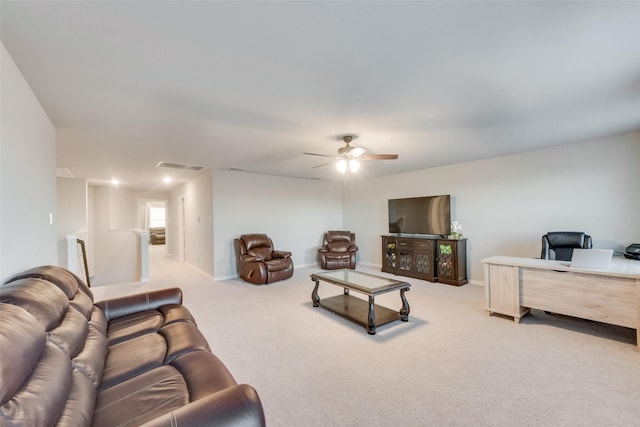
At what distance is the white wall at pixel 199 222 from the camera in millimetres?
5699

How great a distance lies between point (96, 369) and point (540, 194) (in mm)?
5494

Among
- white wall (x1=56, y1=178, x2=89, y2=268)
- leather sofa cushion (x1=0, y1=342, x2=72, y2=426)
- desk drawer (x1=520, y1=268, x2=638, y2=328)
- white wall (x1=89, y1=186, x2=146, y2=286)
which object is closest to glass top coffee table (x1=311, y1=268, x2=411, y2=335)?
desk drawer (x1=520, y1=268, x2=638, y2=328)

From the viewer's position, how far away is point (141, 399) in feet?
4.07

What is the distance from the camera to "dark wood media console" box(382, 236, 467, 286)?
485 centimetres

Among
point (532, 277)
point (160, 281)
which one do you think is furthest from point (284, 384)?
point (160, 281)

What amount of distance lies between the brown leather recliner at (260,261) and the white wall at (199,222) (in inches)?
27.0

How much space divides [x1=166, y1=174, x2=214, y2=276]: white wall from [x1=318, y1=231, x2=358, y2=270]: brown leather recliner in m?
2.44

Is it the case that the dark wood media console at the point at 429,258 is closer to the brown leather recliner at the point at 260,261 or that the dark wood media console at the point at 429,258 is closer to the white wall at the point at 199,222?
the brown leather recliner at the point at 260,261

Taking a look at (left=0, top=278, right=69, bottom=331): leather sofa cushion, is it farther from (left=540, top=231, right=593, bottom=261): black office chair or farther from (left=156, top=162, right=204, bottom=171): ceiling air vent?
(left=540, top=231, right=593, bottom=261): black office chair

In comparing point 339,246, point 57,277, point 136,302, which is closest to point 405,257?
point 339,246

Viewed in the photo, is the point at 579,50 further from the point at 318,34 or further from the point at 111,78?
the point at 111,78

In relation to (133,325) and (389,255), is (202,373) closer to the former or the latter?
(133,325)

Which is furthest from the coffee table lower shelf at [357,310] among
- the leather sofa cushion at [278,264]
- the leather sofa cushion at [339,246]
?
the leather sofa cushion at [339,246]

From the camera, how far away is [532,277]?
3.10 m
